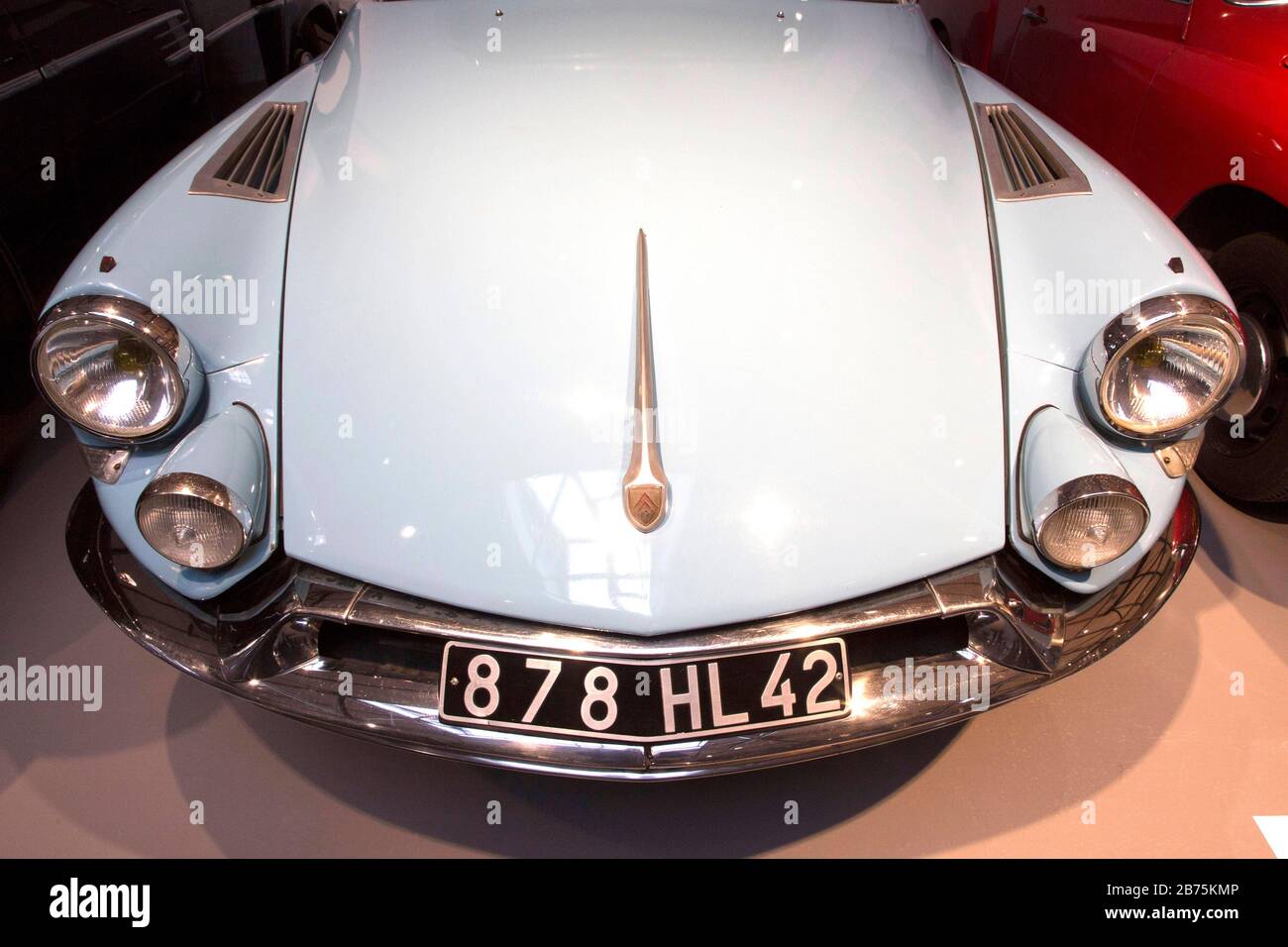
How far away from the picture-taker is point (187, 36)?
3.02 m

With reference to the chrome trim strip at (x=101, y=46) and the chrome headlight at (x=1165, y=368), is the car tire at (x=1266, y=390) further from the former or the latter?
the chrome trim strip at (x=101, y=46)

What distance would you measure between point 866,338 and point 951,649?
0.48m

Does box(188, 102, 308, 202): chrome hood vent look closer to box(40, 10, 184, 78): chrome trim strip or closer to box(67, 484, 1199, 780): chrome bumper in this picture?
box(67, 484, 1199, 780): chrome bumper

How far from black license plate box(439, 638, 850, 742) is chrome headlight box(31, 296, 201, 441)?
0.56m

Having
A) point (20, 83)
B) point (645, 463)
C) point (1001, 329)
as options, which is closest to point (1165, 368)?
point (1001, 329)

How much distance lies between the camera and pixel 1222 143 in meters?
2.23

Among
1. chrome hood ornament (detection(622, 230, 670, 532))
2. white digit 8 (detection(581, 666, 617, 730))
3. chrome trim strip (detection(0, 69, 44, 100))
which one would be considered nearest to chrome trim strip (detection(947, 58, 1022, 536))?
chrome hood ornament (detection(622, 230, 670, 532))

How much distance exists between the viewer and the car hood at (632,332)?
135 centimetres

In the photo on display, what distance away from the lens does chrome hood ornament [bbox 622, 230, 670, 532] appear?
134 centimetres

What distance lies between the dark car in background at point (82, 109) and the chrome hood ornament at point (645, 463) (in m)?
1.65

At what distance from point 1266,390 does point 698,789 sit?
5.30 feet
